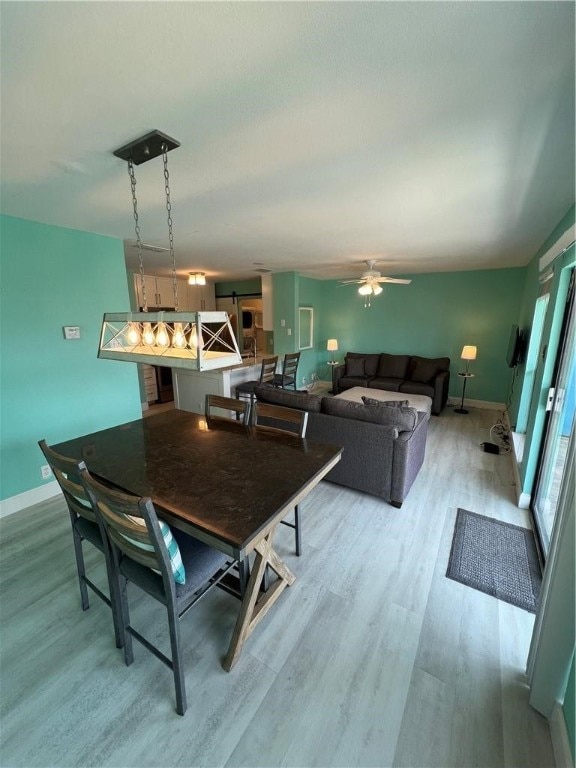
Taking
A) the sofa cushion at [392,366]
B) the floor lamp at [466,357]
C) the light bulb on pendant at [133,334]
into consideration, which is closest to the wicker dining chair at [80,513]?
the light bulb on pendant at [133,334]

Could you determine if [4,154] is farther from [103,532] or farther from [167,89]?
[103,532]

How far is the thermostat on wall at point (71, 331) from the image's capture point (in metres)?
2.74

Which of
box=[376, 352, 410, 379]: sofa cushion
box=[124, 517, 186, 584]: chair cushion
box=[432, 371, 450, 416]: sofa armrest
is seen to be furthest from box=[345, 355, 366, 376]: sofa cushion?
box=[124, 517, 186, 584]: chair cushion

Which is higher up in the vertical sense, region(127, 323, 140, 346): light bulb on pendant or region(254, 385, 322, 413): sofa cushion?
region(127, 323, 140, 346): light bulb on pendant

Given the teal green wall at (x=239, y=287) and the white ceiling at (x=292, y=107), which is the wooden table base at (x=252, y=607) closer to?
the white ceiling at (x=292, y=107)

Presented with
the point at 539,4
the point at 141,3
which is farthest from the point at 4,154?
the point at 539,4

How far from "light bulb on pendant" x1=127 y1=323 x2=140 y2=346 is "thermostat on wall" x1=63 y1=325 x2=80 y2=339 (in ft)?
4.46

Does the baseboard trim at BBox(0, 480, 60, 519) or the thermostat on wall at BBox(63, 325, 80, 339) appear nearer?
the baseboard trim at BBox(0, 480, 60, 519)

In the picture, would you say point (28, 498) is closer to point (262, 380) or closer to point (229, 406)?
point (229, 406)

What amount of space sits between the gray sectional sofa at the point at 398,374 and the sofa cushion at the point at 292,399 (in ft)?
8.90

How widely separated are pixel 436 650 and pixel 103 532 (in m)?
1.73

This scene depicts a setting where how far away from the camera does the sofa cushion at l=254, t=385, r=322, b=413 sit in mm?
2952

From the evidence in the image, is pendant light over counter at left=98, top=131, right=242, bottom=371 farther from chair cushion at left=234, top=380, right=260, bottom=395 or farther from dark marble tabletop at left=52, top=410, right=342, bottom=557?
chair cushion at left=234, top=380, right=260, bottom=395

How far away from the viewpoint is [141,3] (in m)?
0.78
